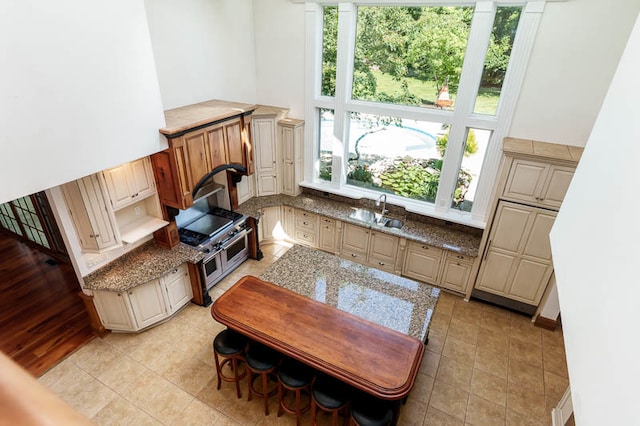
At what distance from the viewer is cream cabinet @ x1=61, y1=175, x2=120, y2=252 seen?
372cm

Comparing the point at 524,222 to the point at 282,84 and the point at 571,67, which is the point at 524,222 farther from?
the point at 282,84

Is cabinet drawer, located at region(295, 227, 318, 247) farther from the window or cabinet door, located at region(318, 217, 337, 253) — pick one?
the window

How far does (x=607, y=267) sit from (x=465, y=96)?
12.0 ft

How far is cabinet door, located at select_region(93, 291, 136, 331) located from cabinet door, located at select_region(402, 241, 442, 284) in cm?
390

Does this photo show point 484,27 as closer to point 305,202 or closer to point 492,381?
point 305,202

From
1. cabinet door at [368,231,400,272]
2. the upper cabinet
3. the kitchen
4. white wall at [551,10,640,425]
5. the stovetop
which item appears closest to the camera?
white wall at [551,10,640,425]

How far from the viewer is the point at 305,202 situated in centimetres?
612

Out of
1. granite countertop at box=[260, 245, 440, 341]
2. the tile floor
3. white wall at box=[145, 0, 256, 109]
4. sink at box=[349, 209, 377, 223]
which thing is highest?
white wall at box=[145, 0, 256, 109]

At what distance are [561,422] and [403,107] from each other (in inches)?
165

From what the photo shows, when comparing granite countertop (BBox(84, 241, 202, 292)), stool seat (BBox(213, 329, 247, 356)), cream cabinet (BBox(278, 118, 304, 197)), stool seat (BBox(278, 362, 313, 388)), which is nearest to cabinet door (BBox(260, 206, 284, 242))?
cream cabinet (BBox(278, 118, 304, 197))

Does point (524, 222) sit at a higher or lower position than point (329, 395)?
higher

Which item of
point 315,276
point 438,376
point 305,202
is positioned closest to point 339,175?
point 305,202

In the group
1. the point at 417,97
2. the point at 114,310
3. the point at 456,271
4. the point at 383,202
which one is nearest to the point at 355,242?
the point at 383,202

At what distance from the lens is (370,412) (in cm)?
301
